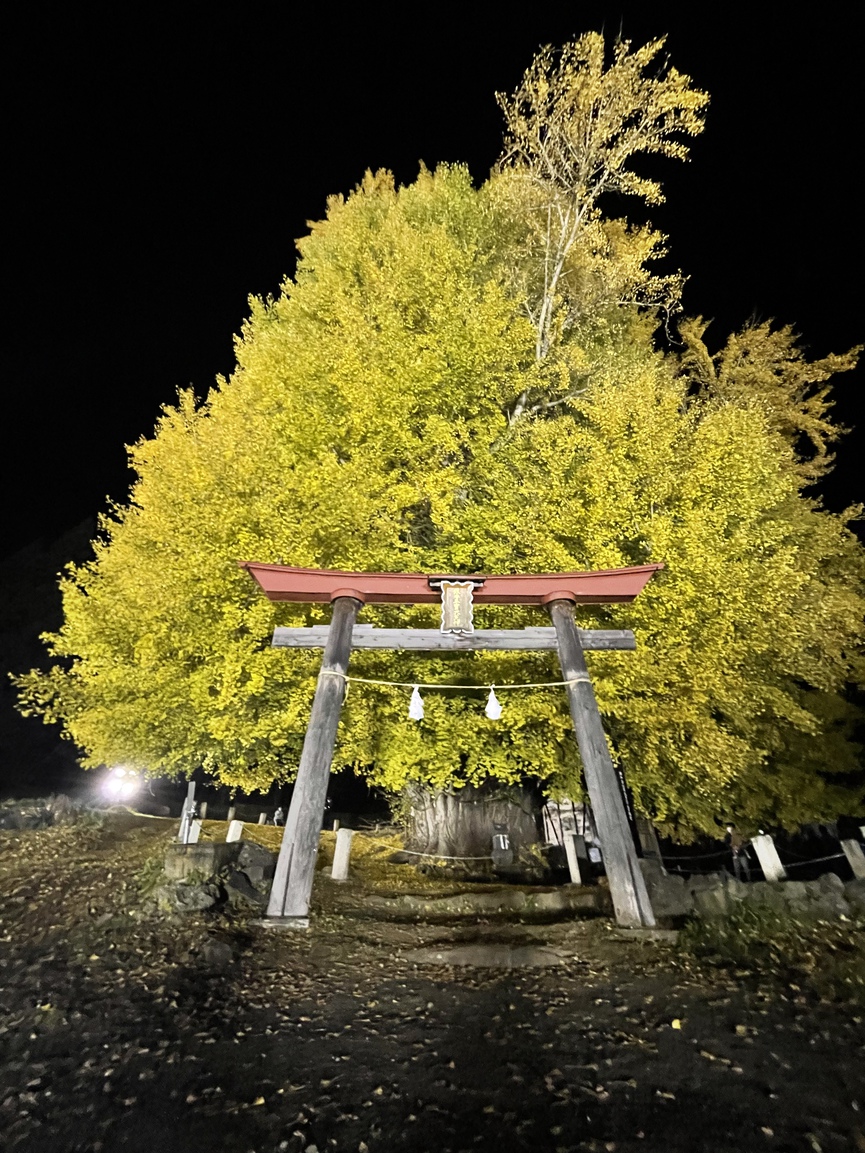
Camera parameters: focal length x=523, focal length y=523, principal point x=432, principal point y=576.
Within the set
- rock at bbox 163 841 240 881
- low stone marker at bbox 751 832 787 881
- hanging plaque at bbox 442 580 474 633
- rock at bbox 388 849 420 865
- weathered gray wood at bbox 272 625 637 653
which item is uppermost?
hanging plaque at bbox 442 580 474 633

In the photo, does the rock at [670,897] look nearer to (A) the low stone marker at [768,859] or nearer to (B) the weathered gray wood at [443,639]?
(A) the low stone marker at [768,859]

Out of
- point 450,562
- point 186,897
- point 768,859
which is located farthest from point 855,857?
point 186,897

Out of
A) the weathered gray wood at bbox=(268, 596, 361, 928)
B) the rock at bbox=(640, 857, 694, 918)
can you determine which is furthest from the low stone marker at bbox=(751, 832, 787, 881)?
the weathered gray wood at bbox=(268, 596, 361, 928)

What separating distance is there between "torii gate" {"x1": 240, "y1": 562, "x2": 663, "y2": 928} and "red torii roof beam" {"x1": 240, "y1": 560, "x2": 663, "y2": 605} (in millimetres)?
13

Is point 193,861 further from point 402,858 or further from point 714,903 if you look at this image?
point 714,903

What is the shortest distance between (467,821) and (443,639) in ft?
19.8

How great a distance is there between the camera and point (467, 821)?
434 inches

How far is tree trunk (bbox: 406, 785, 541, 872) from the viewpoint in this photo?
1084cm

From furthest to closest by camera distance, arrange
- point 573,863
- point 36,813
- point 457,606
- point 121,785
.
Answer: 1. point 121,785
2. point 36,813
3. point 573,863
4. point 457,606

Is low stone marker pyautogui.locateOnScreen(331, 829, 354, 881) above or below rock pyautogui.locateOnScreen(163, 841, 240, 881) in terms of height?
Answer: above

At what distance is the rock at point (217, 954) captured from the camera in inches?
188

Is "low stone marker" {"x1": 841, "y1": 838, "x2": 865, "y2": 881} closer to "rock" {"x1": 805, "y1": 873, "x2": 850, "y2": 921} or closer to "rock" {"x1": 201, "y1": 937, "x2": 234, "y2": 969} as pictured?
"rock" {"x1": 805, "y1": 873, "x2": 850, "y2": 921}

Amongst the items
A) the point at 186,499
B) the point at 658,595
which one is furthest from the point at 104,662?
the point at 658,595

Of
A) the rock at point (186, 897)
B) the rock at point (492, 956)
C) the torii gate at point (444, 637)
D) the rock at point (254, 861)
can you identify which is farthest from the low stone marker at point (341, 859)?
the rock at point (492, 956)
